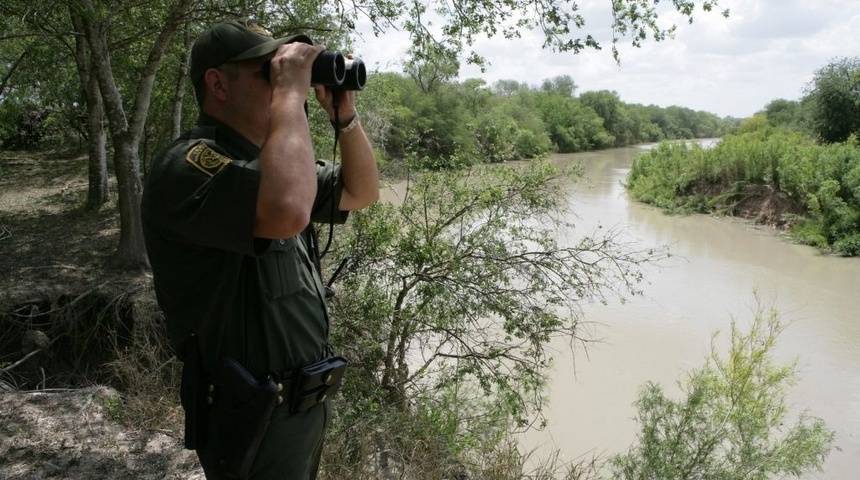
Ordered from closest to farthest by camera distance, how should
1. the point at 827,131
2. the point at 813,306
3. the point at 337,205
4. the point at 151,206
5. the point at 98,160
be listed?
1. the point at 151,206
2. the point at 337,205
3. the point at 98,160
4. the point at 813,306
5. the point at 827,131

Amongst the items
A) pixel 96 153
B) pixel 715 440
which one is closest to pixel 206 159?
pixel 715 440

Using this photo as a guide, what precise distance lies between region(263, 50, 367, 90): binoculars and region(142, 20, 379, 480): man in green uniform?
0.02 metres

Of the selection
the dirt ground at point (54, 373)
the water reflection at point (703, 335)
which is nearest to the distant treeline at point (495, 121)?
the water reflection at point (703, 335)

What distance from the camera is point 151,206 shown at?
121 centimetres

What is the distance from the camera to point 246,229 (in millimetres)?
1128

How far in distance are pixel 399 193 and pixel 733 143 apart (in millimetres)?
18118

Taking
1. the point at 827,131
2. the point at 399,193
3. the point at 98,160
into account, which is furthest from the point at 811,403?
the point at 827,131

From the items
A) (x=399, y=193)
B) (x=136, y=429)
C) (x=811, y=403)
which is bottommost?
(x=811, y=403)

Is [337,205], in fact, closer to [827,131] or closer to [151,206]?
[151,206]

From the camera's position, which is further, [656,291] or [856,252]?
[856,252]

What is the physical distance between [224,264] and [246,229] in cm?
15

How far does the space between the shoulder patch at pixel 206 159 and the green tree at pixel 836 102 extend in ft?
82.2

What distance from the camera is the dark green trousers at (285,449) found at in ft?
4.36

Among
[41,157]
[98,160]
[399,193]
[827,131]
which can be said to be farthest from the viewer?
[827,131]
